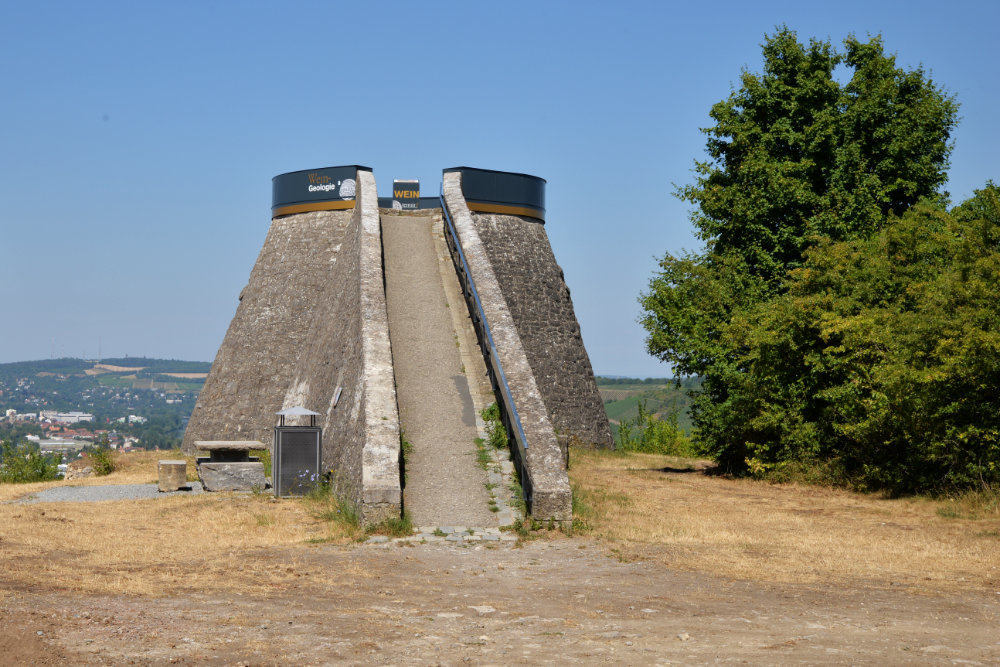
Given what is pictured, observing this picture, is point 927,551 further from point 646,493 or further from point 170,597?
point 170,597

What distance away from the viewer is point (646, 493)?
16.9m

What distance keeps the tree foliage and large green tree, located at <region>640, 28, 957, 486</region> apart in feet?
0.13

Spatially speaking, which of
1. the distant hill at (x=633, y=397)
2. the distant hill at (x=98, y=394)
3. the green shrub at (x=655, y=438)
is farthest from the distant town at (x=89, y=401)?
the green shrub at (x=655, y=438)

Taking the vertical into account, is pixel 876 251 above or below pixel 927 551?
above

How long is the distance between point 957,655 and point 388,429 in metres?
7.71

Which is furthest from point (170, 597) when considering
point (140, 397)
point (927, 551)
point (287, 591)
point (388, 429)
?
point (140, 397)

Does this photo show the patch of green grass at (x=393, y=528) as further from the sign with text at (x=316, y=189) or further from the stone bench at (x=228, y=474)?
the sign with text at (x=316, y=189)

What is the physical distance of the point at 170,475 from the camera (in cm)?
1680

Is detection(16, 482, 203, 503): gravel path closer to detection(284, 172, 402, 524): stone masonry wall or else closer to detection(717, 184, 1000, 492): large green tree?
detection(284, 172, 402, 524): stone masonry wall

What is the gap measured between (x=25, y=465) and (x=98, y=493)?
24.7ft

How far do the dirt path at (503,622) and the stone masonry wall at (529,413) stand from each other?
190cm

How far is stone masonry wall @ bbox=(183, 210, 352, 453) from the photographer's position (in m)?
25.6

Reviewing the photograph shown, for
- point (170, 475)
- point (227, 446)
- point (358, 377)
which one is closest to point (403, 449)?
point (358, 377)

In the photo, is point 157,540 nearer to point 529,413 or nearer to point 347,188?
point 529,413
